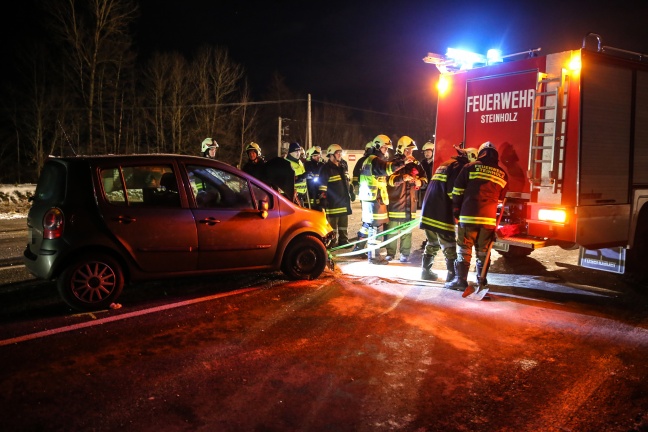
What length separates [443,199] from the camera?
7.00m

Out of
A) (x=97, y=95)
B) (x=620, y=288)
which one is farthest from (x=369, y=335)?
(x=97, y=95)

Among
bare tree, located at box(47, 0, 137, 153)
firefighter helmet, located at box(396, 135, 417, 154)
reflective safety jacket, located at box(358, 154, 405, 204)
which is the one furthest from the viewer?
bare tree, located at box(47, 0, 137, 153)

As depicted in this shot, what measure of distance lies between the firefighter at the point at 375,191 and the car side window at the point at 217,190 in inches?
99.2

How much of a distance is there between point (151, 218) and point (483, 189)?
12.2ft

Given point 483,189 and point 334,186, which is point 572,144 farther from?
point 334,186

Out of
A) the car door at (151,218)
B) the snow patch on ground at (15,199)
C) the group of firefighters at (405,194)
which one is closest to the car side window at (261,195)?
the car door at (151,218)

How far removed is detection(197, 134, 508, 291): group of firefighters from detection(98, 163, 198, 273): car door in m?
2.94

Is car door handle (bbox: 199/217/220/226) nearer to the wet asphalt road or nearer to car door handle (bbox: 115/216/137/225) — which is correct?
car door handle (bbox: 115/216/137/225)

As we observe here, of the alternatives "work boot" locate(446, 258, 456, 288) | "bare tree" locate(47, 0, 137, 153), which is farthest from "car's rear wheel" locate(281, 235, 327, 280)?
"bare tree" locate(47, 0, 137, 153)

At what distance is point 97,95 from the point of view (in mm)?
30609

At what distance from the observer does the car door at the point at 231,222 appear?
605cm

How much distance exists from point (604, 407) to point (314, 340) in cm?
228

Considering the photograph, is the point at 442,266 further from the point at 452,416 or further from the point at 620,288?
the point at 452,416

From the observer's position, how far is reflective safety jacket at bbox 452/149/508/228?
6402mm
